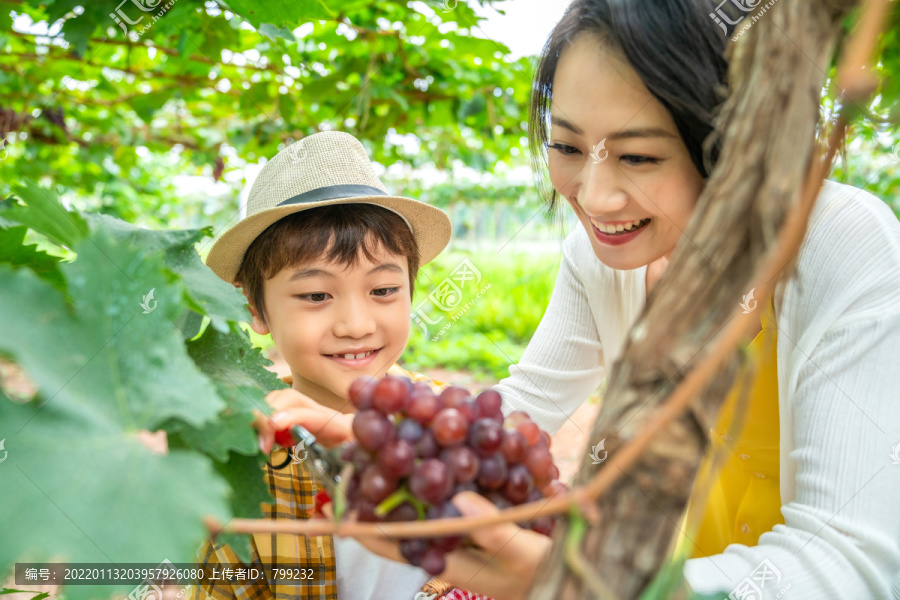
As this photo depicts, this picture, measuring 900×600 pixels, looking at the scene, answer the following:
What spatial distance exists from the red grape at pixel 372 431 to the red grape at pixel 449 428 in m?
0.03

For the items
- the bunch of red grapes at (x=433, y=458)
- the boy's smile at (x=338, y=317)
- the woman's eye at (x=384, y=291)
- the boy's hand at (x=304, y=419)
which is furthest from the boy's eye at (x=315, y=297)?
the bunch of red grapes at (x=433, y=458)

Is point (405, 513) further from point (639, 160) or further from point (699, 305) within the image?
point (639, 160)

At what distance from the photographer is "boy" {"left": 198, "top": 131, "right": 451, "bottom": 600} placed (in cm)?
112

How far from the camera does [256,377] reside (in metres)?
0.57

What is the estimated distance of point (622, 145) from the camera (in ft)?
2.92

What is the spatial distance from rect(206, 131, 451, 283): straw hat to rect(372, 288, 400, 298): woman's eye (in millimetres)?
174

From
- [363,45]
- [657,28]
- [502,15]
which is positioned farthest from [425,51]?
[657,28]

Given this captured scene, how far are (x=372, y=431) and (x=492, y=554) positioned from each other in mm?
112

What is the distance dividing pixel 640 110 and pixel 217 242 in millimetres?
831

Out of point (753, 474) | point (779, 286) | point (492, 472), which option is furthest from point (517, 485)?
point (753, 474)

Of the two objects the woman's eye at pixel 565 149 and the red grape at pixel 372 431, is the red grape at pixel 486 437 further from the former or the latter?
the woman's eye at pixel 565 149

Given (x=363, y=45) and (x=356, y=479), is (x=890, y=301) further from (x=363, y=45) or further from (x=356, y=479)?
(x=363, y=45)

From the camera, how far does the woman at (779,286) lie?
709mm

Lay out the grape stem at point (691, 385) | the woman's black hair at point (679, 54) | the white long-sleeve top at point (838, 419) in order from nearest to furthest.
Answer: the grape stem at point (691, 385) < the white long-sleeve top at point (838, 419) < the woman's black hair at point (679, 54)
